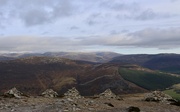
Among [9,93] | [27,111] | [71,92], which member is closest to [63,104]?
[27,111]

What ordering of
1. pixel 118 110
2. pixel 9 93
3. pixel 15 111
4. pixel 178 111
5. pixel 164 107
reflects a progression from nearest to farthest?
1. pixel 15 111
2. pixel 118 110
3. pixel 178 111
4. pixel 164 107
5. pixel 9 93

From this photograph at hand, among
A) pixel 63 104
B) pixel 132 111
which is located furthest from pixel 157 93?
pixel 63 104

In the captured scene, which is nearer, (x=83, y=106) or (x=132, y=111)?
(x=132, y=111)

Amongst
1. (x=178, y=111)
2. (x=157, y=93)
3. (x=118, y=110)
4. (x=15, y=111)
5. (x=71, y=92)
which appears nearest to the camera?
(x=15, y=111)

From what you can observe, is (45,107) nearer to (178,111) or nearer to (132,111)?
(132,111)

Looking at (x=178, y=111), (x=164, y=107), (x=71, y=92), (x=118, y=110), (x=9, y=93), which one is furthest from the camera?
(x=71, y=92)

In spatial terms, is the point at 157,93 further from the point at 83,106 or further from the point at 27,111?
the point at 27,111

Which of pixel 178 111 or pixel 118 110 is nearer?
pixel 118 110

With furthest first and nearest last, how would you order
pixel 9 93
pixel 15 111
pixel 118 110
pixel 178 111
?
pixel 9 93
pixel 178 111
pixel 118 110
pixel 15 111
